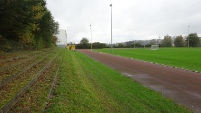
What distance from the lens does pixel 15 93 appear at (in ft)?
22.9

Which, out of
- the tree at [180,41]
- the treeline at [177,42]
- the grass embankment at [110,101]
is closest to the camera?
the grass embankment at [110,101]

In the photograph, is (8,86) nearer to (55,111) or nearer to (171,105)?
(55,111)

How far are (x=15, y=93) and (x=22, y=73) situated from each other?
148 inches

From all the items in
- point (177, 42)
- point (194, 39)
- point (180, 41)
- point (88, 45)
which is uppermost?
point (194, 39)

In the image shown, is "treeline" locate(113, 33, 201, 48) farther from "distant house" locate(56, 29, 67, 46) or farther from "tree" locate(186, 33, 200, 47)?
"distant house" locate(56, 29, 67, 46)

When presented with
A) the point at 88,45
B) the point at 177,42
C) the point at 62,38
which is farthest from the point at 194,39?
the point at 62,38

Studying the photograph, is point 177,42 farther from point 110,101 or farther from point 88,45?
point 110,101

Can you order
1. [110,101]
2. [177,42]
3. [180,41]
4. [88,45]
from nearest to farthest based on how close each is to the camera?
[110,101] → [88,45] → [180,41] → [177,42]

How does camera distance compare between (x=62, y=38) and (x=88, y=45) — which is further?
(x=88, y=45)

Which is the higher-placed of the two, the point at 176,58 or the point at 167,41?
the point at 167,41

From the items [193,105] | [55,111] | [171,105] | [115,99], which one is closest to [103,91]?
[115,99]

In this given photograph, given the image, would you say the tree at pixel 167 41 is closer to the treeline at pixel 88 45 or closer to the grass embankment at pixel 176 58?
the treeline at pixel 88 45

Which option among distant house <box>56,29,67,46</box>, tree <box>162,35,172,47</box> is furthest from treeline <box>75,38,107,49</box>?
tree <box>162,35,172,47</box>

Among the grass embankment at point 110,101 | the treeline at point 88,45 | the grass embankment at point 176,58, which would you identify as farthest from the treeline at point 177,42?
the grass embankment at point 110,101
